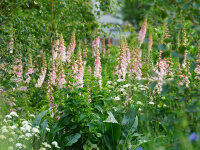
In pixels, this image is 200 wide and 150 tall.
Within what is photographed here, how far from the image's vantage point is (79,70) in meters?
3.71

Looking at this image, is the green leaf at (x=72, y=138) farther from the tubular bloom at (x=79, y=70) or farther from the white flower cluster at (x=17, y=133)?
the tubular bloom at (x=79, y=70)

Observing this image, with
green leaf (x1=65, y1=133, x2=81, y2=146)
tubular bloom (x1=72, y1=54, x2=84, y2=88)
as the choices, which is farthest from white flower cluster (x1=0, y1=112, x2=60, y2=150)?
tubular bloom (x1=72, y1=54, x2=84, y2=88)

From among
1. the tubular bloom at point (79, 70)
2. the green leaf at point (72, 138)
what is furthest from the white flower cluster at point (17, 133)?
the tubular bloom at point (79, 70)

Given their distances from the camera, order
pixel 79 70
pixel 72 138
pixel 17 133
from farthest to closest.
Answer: pixel 79 70, pixel 72 138, pixel 17 133

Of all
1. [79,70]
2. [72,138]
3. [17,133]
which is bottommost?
[72,138]

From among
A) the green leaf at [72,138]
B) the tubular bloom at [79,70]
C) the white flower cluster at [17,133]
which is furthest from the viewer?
the tubular bloom at [79,70]

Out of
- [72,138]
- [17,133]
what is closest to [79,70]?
[72,138]

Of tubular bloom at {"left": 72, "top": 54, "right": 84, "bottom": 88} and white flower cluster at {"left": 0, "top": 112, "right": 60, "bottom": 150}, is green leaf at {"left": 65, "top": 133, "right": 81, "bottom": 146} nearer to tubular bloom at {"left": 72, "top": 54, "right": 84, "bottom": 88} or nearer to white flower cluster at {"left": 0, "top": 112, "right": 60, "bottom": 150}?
white flower cluster at {"left": 0, "top": 112, "right": 60, "bottom": 150}

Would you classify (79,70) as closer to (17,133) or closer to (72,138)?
(72,138)

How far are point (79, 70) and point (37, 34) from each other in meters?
1.84

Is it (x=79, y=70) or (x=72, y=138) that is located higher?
(x=79, y=70)

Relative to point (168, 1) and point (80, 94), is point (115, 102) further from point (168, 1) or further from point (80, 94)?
point (168, 1)

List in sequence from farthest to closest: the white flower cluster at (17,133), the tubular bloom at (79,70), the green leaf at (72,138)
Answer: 1. the tubular bloom at (79,70)
2. the green leaf at (72,138)
3. the white flower cluster at (17,133)

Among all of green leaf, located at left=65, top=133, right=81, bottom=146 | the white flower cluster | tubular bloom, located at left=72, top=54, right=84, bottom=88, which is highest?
tubular bloom, located at left=72, top=54, right=84, bottom=88
